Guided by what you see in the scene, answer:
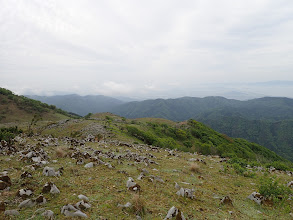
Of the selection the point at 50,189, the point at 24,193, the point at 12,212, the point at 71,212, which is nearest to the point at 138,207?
the point at 71,212

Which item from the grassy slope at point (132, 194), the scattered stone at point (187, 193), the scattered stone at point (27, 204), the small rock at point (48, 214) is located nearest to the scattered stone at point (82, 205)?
the grassy slope at point (132, 194)

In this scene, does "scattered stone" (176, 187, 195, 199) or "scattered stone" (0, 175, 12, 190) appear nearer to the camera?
"scattered stone" (0, 175, 12, 190)

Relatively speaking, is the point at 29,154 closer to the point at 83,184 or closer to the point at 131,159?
the point at 83,184

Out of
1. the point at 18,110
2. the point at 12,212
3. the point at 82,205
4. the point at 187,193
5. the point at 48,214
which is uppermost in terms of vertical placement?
the point at 12,212

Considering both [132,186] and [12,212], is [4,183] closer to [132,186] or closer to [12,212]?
[12,212]

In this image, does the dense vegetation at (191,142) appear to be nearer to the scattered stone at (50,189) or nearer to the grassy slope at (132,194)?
the grassy slope at (132,194)

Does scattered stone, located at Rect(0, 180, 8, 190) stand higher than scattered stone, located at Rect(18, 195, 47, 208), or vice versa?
scattered stone, located at Rect(0, 180, 8, 190)

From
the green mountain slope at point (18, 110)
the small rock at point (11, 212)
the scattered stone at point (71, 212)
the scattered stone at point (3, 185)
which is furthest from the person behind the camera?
the green mountain slope at point (18, 110)

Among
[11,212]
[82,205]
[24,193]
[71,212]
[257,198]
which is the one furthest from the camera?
[257,198]

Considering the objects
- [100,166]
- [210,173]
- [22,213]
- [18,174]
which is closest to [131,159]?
[100,166]

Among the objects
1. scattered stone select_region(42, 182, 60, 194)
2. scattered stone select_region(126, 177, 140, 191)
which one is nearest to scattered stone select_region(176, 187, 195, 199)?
scattered stone select_region(126, 177, 140, 191)

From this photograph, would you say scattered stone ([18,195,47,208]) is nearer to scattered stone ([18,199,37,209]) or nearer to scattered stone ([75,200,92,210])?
scattered stone ([18,199,37,209])

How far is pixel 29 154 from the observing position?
10266mm

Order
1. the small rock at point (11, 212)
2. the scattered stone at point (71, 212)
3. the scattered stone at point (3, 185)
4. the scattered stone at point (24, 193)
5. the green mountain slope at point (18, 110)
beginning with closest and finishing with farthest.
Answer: the small rock at point (11, 212)
the scattered stone at point (71, 212)
the scattered stone at point (24, 193)
the scattered stone at point (3, 185)
the green mountain slope at point (18, 110)
